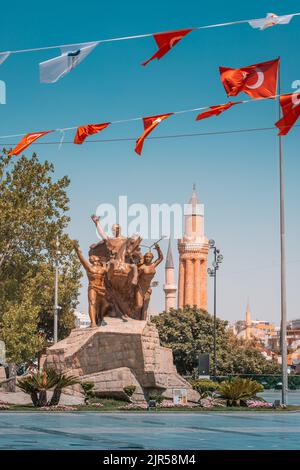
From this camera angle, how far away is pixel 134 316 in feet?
122

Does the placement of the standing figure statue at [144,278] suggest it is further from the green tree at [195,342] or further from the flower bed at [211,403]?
the green tree at [195,342]

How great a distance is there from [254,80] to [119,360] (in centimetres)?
1708

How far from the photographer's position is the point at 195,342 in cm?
7856

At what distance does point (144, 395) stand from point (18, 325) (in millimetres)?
15692

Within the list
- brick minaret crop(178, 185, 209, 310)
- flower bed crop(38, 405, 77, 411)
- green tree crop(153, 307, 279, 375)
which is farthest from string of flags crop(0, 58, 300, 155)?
brick minaret crop(178, 185, 209, 310)

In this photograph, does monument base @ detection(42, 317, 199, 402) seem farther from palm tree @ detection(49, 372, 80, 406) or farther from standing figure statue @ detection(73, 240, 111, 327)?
palm tree @ detection(49, 372, 80, 406)

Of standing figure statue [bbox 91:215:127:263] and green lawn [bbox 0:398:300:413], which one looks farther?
standing figure statue [bbox 91:215:127:263]

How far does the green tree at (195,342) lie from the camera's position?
77938 mm

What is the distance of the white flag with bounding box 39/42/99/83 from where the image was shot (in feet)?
62.4

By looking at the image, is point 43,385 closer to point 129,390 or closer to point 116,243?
point 129,390

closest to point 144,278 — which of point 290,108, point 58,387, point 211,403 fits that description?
point 211,403

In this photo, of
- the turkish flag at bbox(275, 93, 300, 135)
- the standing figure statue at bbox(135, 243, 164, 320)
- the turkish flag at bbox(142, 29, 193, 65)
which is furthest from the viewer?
the standing figure statue at bbox(135, 243, 164, 320)

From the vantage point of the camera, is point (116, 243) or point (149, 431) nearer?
point (149, 431)

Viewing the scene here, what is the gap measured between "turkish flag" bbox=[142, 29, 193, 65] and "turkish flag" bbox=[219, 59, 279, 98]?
312cm
